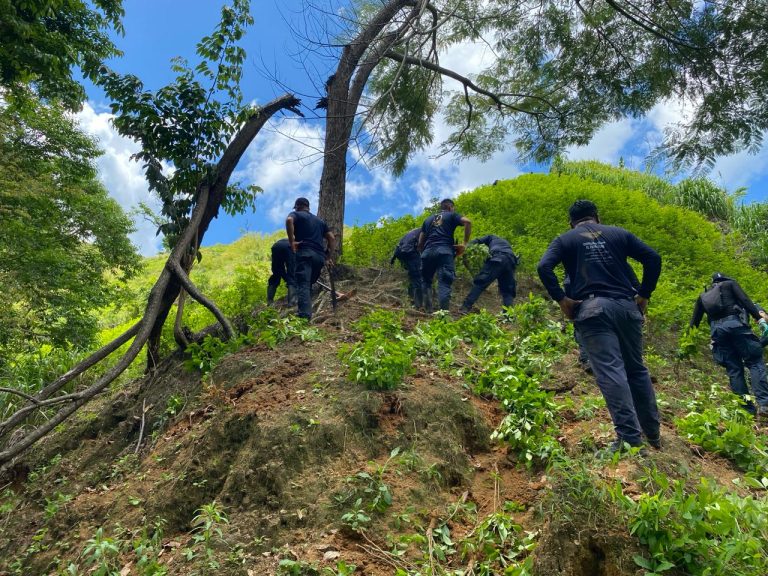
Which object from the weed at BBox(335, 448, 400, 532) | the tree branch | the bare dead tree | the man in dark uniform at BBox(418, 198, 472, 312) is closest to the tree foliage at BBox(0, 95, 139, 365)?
the bare dead tree

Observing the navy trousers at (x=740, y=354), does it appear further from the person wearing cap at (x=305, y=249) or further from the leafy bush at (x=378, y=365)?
the person wearing cap at (x=305, y=249)

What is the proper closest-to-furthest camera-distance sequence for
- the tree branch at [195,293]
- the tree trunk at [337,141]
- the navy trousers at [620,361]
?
the navy trousers at [620,361] < the tree branch at [195,293] < the tree trunk at [337,141]

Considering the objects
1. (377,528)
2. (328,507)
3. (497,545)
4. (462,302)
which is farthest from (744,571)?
(462,302)

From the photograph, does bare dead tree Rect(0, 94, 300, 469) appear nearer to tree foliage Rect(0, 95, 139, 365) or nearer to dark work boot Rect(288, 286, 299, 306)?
dark work boot Rect(288, 286, 299, 306)

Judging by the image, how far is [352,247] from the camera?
34.7 ft

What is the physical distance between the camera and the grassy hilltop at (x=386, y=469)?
2.85m

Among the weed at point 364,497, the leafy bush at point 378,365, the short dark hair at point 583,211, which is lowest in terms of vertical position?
the weed at point 364,497

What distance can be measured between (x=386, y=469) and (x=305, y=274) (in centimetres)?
378

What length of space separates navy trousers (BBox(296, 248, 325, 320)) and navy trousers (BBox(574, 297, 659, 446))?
3.85m

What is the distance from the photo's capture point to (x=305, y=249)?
23.7 ft

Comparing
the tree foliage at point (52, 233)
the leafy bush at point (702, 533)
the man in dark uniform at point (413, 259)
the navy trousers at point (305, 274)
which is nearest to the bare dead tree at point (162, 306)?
the navy trousers at point (305, 274)

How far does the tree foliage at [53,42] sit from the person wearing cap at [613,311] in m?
6.41

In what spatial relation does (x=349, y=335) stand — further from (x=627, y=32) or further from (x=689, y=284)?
(x=689, y=284)

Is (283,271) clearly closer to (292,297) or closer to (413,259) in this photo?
(292,297)
